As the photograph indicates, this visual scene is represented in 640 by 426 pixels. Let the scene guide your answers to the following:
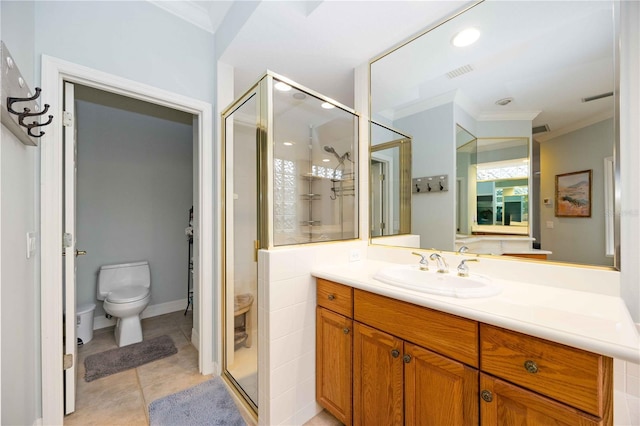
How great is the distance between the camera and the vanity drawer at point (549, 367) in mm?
672

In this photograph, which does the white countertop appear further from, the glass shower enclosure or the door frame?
the door frame

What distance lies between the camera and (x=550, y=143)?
1169 millimetres

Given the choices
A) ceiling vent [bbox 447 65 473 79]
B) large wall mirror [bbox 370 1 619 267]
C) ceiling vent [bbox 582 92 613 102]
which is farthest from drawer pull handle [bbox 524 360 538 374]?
ceiling vent [bbox 447 65 473 79]

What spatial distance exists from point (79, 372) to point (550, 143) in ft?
11.3

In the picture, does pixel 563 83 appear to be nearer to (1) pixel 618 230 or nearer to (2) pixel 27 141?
(1) pixel 618 230

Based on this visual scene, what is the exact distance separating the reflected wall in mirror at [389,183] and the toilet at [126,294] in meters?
2.35

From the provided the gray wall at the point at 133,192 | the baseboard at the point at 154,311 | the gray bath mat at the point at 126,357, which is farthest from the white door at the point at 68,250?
the baseboard at the point at 154,311

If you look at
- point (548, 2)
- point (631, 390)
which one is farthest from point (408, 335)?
point (548, 2)

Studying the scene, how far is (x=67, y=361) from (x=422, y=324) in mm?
2080

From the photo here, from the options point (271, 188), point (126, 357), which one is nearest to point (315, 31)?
point (271, 188)

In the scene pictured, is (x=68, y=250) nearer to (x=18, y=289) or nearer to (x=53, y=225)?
(x=53, y=225)

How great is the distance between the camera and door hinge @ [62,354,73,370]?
1.51 m

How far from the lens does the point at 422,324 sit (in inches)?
40.1

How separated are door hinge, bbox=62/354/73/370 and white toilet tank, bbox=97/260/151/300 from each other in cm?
130
